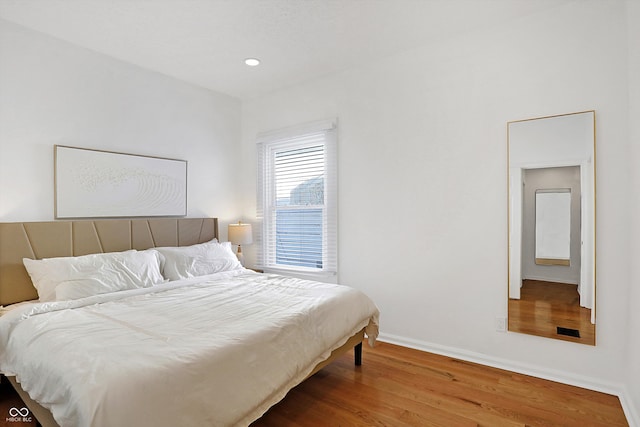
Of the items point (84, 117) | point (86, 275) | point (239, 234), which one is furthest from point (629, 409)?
point (84, 117)

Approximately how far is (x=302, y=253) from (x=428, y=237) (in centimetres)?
154

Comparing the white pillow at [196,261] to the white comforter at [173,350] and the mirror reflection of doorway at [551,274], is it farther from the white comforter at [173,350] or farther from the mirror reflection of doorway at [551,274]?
the mirror reflection of doorway at [551,274]

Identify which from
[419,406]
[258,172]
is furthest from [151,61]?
[419,406]

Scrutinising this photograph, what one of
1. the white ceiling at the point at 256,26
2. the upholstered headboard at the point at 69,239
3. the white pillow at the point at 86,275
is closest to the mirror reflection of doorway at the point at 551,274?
the white ceiling at the point at 256,26

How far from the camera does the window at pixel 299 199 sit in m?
3.78

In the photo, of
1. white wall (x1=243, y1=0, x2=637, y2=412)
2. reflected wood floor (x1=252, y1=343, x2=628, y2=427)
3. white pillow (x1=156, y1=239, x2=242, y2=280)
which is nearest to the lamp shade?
white pillow (x1=156, y1=239, x2=242, y2=280)

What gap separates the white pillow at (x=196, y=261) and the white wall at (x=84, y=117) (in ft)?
2.26

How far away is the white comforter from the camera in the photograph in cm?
134

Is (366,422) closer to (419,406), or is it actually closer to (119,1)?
(419,406)

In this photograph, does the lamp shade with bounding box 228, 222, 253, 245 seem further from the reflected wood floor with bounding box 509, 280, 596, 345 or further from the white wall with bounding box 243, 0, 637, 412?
the reflected wood floor with bounding box 509, 280, 596, 345

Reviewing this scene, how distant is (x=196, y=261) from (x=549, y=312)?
3050mm

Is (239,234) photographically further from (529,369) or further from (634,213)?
(634,213)

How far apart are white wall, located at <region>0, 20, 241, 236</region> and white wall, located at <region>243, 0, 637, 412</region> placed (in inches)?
52.8

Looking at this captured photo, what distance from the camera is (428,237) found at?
10.3 ft
